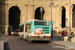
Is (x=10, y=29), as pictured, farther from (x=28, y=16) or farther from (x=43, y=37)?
(x=43, y=37)

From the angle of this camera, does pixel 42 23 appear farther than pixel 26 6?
No

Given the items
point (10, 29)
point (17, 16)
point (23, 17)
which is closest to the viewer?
point (10, 29)

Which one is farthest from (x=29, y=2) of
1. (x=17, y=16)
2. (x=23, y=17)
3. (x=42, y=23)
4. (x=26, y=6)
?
(x=42, y=23)

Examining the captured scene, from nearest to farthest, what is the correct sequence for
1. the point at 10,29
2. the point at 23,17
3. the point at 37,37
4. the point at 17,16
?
the point at 37,37
the point at 10,29
the point at 23,17
the point at 17,16

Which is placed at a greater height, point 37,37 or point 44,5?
point 44,5

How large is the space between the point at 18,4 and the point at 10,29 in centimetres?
762

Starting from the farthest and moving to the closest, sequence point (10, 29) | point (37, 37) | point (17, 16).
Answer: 1. point (17, 16)
2. point (10, 29)
3. point (37, 37)

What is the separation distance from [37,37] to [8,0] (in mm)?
28448

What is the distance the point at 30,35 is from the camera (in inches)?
846

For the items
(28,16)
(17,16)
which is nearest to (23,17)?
(28,16)

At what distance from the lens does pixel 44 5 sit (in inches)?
1934

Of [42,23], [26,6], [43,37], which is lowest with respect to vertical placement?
[43,37]

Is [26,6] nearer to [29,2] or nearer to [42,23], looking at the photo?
[29,2]

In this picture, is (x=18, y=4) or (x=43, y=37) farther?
(x=18, y=4)
